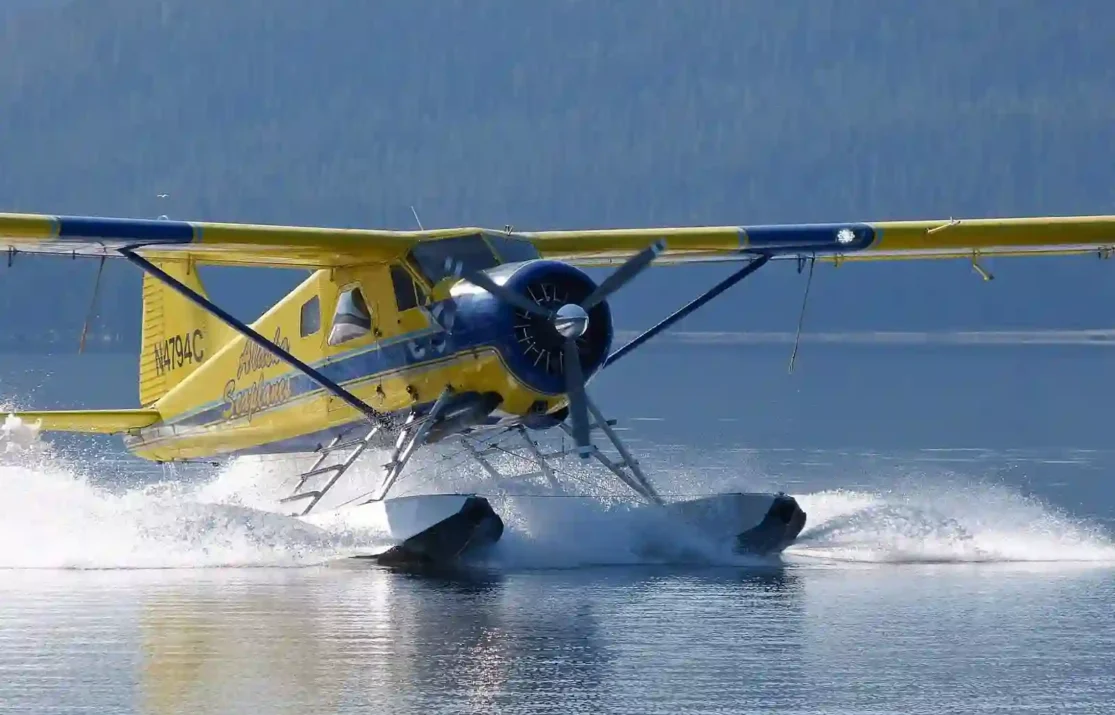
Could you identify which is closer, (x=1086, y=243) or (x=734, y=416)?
(x=1086, y=243)

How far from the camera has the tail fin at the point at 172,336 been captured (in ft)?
58.7

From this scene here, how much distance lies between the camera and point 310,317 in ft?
51.5

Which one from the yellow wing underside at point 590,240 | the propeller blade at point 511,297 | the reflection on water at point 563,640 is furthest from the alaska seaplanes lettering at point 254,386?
the reflection on water at point 563,640

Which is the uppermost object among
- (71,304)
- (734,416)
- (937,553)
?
(937,553)

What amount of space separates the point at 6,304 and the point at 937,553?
131414 mm

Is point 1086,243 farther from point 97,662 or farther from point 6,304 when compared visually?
point 6,304

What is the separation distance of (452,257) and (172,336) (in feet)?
16.5

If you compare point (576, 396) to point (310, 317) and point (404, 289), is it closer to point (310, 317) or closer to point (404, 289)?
point (404, 289)

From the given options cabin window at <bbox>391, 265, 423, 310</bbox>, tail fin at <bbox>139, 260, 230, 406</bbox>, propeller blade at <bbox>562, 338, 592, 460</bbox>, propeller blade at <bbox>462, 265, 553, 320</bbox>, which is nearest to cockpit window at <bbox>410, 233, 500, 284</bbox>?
cabin window at <bbox>391, 265, 423, 310</bbox>

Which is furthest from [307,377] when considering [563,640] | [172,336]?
[563,640]

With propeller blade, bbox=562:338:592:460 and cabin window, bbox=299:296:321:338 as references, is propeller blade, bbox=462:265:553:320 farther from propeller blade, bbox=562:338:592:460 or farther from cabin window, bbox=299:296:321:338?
cabin window, bbox=299:296:321:338

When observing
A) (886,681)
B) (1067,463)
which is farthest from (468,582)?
(1067,463)

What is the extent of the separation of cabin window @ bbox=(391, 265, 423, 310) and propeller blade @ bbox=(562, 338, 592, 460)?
137 cm

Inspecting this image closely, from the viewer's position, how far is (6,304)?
139m
